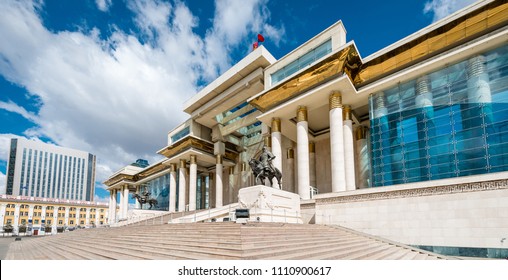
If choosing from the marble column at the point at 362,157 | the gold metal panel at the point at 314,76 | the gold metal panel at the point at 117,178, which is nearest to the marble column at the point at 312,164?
the marble column at the point at 362,157

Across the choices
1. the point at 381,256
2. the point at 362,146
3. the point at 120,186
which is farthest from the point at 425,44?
the point at 120,186

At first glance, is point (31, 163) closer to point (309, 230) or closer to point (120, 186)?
point (120, 186)

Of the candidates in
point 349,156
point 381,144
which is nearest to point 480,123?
point 381,144

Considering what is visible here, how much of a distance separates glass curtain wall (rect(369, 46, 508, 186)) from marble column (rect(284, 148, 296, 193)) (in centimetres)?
1200

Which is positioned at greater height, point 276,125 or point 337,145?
point 276,125

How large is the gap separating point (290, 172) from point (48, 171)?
430 ft

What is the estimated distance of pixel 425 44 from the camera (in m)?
20.2

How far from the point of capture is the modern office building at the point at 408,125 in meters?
14.7

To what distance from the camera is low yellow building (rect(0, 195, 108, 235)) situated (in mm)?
72375

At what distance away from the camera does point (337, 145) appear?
2258 centimetres

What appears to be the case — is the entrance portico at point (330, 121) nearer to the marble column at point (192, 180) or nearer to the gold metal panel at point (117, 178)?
the marble column at point (192, 180)

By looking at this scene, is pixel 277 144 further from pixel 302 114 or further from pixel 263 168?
pixel 263 168

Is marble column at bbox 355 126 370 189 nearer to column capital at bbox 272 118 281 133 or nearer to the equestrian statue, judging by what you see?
column capital at bbox 272 118 281 133

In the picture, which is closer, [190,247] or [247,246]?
[247,246]
